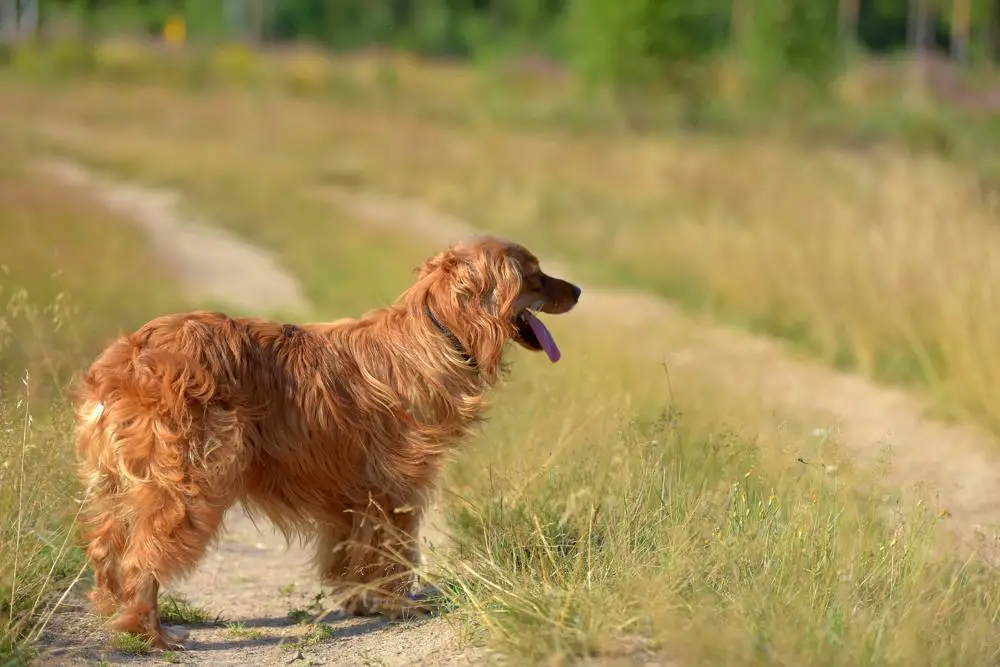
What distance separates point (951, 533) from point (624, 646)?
6.15 feet

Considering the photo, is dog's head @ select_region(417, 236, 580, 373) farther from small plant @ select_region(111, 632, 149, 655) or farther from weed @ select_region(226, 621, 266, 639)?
small plant @ select_region(111, 632, 149, 655)

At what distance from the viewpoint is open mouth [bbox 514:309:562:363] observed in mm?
5914

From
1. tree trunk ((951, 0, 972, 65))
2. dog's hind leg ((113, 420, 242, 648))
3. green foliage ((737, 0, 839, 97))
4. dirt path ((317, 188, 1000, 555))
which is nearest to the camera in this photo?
dog's hind leg ((113, 420, 242, 648))

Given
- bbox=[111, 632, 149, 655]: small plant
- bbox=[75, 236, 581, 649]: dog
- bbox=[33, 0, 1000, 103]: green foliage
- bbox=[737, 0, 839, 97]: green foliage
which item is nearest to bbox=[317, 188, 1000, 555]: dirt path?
bbox=[75, 236, 581, 649]: dog

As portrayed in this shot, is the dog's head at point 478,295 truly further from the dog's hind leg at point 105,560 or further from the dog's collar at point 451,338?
the dog's hind leg at point 105,560

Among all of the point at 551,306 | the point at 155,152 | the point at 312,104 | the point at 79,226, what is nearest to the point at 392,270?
the point at 79,226

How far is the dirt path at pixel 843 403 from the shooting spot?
7.16 meters

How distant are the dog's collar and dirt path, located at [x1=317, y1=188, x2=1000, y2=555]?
175 centimetres

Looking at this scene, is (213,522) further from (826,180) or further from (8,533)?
(826,180)

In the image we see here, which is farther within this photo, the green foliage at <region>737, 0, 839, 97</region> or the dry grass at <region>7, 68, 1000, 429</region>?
the green foliage at <region>737, 0, 839, 97</region>

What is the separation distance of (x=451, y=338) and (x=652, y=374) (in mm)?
3549

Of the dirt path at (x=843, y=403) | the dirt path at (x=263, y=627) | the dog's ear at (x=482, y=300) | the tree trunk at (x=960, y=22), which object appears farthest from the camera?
the tree trunk at (x=960, y=22)

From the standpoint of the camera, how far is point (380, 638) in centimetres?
554

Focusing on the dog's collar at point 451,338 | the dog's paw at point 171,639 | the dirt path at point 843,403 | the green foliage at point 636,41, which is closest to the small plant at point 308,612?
the dog's paw at point 171,639
